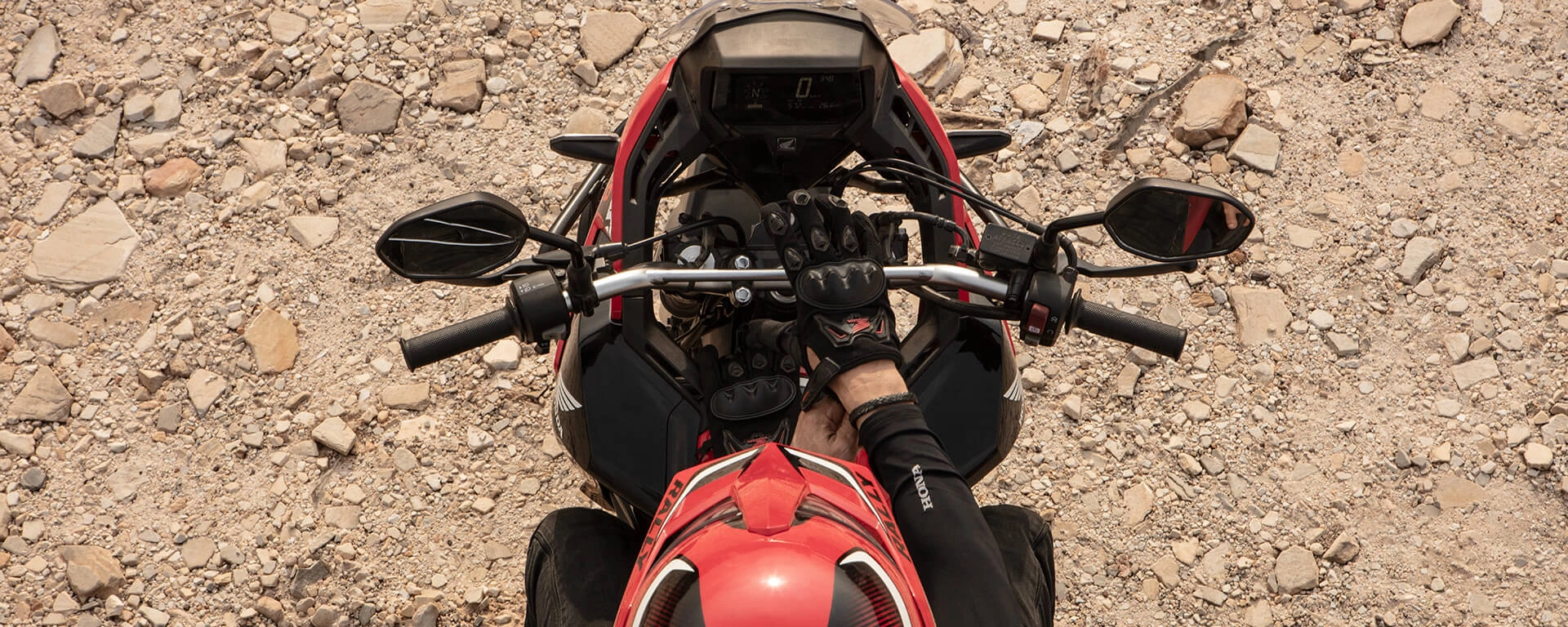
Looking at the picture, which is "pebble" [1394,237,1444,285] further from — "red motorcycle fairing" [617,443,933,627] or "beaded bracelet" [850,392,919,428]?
"red motorcycle fairing" [617,443,933,627]

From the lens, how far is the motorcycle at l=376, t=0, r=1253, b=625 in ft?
7.76

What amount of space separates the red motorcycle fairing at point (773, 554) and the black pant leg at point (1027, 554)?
2.28 ft

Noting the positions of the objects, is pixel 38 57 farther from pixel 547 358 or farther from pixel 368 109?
pixel 547 358

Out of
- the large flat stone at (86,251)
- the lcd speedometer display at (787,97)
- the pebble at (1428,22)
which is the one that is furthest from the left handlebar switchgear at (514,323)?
the pebble at (1428,22)

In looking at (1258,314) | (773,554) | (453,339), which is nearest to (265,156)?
(453,339)

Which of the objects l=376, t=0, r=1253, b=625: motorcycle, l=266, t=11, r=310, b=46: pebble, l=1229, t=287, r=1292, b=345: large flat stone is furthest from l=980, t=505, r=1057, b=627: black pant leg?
l=266, t=11, r=310, b=46: pebble

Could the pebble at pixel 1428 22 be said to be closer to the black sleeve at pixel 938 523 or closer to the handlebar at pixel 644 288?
the handlebar at pixel 644 288

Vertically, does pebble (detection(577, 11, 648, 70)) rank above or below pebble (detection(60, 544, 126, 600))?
above

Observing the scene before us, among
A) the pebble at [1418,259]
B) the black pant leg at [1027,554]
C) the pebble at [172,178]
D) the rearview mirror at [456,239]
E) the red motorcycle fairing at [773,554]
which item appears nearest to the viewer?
the red motorcycle fairing at [773,554]

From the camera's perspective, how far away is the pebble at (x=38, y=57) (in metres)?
4.77

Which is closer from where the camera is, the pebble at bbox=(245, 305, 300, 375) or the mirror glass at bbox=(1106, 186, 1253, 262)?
the mirror glass at bbox=(1106, 186, 1253, 262)

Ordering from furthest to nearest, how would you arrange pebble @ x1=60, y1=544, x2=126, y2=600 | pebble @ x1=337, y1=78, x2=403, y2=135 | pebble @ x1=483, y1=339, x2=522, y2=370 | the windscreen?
1. pebble @ x1=337, y1=78, x2=403, y2=135
2. pebble @ x1=483, y1=339, x2=522, y2=370
3. pebble @ x1=60, y1=544, x2=126, y2=600
4. the windscreen

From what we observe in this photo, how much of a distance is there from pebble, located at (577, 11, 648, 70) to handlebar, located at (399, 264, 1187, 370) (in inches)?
103

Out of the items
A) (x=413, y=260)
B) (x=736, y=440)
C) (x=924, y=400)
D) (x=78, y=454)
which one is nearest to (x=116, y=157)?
(x=78, y=454)
